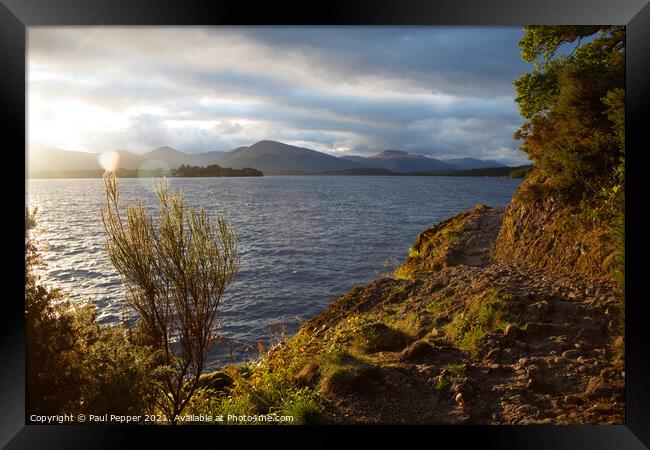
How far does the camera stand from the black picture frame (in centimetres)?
324

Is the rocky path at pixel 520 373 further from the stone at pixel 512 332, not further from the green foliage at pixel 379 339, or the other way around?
the green foliage at pixel 379 339

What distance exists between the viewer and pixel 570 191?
531 cm

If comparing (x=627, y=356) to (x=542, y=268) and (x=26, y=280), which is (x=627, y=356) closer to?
(x=542, y=268)

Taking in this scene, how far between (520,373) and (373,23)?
3.21 meters

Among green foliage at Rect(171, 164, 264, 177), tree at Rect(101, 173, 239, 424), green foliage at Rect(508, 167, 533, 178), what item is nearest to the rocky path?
tree at Rect(101, 173, 239, 424)

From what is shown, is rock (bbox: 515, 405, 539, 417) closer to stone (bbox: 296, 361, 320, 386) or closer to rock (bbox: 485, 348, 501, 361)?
rock (bbox: 485, 348, 501, 361)

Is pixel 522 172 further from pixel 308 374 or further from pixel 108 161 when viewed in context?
pixel 108 161

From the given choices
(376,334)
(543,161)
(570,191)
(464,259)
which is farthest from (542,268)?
(376,334)

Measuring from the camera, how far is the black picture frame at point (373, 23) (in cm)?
324

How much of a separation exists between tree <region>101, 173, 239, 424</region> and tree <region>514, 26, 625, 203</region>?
13.5 feet

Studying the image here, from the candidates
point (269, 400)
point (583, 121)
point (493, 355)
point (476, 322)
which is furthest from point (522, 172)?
point (269, 400)

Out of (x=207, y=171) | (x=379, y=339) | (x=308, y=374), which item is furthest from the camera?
(x=207, y=171)

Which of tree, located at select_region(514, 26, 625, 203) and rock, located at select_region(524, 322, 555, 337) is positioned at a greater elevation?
tree, located at select_region(514, 26, 625, 203)

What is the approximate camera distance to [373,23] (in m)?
3.25
